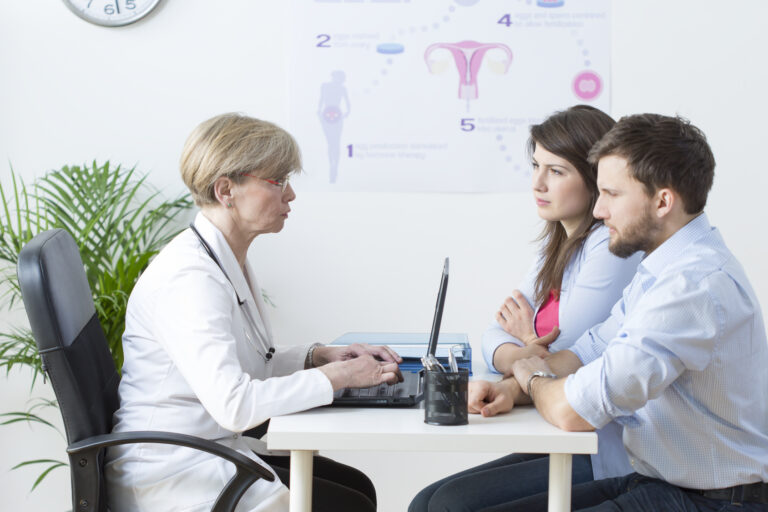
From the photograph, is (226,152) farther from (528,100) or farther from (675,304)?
(528,100)

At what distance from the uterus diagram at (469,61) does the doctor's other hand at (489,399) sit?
1.75 m

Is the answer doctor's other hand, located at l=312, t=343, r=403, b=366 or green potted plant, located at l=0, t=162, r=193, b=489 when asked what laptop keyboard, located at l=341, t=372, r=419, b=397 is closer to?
doctor's other hand, located at l=312, t=343, r=403, b=366

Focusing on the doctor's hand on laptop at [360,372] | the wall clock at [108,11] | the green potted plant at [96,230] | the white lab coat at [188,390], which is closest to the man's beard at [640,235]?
the doctor's hand on laptop at [360,372]

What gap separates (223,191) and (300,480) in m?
0.71

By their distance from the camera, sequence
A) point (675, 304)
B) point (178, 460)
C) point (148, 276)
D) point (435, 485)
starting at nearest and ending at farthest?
point (675, 304) → point (178, 460) → point (148, 276) → point (435, 485)

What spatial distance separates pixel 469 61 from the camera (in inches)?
119

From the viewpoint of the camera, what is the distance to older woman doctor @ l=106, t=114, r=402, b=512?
4.84 ft

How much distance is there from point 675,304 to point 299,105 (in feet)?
6.46

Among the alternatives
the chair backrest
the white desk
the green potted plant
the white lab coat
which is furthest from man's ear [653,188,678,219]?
the green potted plant

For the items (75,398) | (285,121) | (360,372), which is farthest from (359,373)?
(285,121)

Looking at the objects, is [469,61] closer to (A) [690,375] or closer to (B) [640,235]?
(B) [640,235]

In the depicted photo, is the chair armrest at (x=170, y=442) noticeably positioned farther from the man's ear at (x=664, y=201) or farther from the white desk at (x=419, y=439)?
the man's ear at (x=664, y=201)

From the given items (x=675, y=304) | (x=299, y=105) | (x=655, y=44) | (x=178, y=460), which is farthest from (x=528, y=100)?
(x=178, y=460)

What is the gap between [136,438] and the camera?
1458 millimetres
